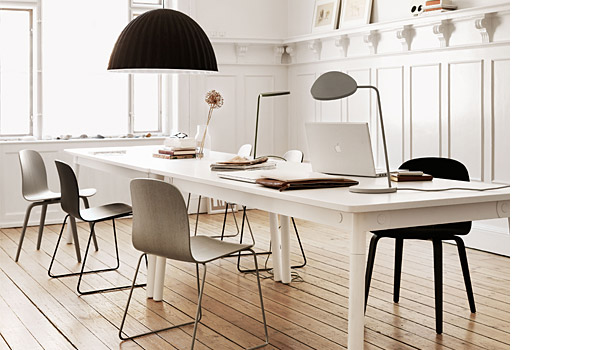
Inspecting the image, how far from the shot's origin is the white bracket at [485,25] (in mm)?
5301

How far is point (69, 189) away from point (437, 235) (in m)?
2.33

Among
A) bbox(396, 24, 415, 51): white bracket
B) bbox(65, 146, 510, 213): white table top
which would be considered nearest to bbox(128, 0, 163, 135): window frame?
bbox(396, 24, 415, 51): white bracket

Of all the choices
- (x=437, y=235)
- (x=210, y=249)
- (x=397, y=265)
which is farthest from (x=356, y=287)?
(x=397, y=265)

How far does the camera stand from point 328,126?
3.36 m

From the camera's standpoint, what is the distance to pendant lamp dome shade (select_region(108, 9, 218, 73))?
14.2ft

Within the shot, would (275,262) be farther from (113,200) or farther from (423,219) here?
(113,200)

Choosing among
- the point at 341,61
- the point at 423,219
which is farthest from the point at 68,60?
the point at 423,219

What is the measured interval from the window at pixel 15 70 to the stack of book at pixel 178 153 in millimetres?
2707

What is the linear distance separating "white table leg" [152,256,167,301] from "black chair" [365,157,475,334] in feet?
4.00

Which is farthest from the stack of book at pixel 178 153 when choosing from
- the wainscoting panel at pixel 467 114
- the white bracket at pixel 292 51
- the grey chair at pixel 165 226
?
the white bracket at pixel 292 51

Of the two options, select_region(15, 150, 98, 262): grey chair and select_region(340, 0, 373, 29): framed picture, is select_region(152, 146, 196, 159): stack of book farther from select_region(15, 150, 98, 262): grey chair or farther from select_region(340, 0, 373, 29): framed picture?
select_region(340, 0, 373, 29): framed picture

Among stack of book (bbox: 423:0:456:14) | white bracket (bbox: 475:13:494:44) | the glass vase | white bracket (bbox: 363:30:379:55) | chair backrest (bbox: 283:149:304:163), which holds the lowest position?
chair backrest (bbox: 283:149:304:163)

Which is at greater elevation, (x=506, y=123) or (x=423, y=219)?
(x=506, y=123)
